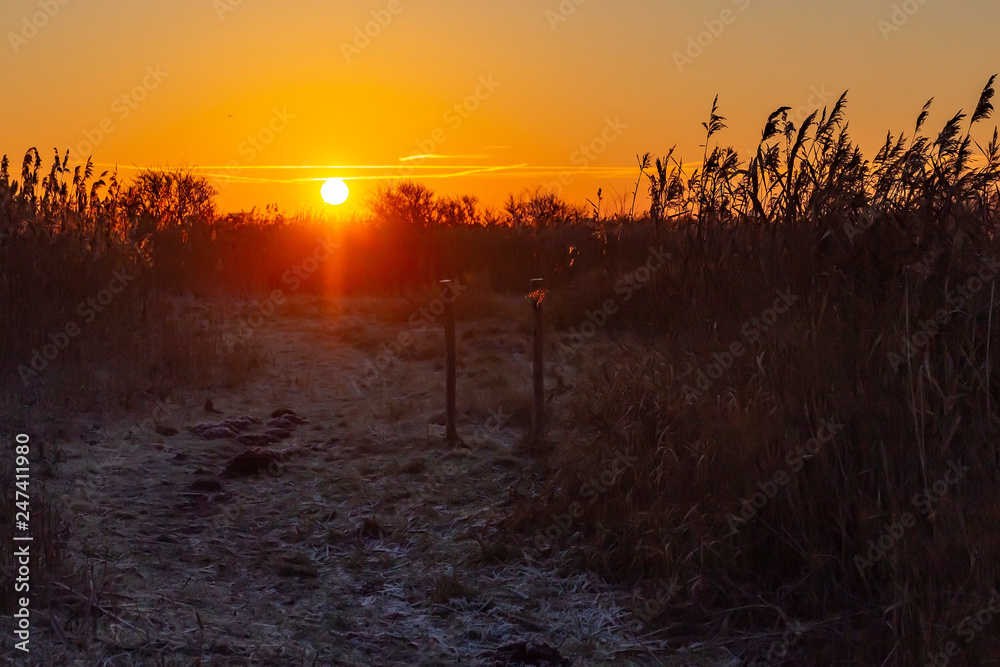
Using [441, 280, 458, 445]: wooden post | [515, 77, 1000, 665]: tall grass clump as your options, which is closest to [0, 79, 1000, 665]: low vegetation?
[515, 77, 1000, 665]: tall grass clump

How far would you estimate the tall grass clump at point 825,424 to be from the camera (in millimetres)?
3268

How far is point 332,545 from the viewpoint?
15.4 ft

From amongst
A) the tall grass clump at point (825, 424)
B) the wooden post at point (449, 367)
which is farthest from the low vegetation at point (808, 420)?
the wooden post at point (449, 367)

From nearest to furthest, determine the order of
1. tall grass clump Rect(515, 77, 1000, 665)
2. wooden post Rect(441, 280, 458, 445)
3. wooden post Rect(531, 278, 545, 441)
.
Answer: tall grass clump Rect(515, 77, 1000, 665)
wooden post Rect(531, 278, 545, 441)
wooden post Rect(441, 280, 458, 445)

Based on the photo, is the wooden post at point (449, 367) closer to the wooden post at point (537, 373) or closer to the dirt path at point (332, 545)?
the dirt path at point (332, 545)

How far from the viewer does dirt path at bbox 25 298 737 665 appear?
11.5 feet

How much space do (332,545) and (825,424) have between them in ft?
8.65

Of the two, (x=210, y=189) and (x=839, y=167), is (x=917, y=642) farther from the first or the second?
(x=210, y=189)

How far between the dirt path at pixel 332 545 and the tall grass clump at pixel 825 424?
1.36ft

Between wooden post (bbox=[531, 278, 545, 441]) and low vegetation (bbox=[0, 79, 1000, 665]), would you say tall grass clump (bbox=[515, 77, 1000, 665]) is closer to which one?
low vegetation (bbox=[0, 79, 1000, 665])

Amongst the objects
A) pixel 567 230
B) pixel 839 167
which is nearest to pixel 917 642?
pixel 839 167

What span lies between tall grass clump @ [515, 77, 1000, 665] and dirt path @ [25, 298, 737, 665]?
1.36 ft

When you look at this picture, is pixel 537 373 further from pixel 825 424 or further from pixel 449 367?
pixel 825 424

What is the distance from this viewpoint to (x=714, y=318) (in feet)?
15.9
